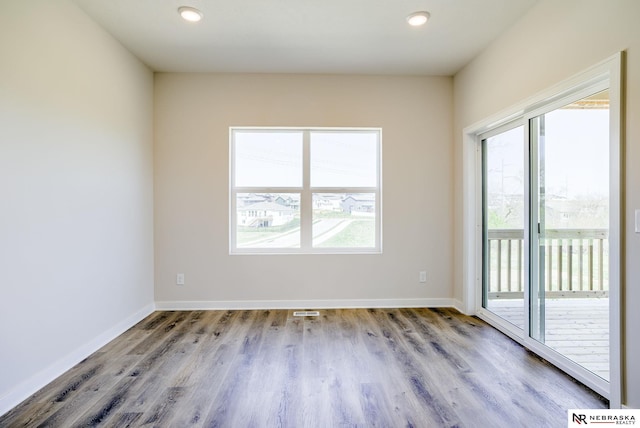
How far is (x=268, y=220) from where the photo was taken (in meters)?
3.75

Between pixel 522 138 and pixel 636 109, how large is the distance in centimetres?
108

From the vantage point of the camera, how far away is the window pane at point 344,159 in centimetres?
375

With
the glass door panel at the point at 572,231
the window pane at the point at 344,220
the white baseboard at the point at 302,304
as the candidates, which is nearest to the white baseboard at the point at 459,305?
the white baseboard at the point at 302,304

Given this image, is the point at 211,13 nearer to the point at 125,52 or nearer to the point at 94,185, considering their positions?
the point at 125,52

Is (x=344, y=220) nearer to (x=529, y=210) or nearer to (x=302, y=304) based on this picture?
(x=302, y=304)

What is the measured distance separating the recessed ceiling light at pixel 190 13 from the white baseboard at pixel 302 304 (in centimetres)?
290

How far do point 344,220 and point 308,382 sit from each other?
2.05m

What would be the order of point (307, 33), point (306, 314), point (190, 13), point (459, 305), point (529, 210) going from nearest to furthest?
point (190, 13), point (529, 210), point (307, 33), point (306, 314), point (459, 305)

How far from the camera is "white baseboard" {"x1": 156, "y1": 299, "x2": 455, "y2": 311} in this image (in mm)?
3596

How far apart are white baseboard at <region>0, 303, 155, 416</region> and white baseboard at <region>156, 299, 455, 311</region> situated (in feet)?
1.76

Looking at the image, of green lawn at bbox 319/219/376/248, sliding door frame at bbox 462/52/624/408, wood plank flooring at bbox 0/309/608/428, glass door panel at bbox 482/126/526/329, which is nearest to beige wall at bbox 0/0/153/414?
wood plank flooring at bbox 0/309/608/428

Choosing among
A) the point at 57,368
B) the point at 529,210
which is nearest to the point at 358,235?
the point at 529,210

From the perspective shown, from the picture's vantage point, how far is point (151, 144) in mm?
3527

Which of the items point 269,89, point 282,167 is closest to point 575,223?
point 282,167
